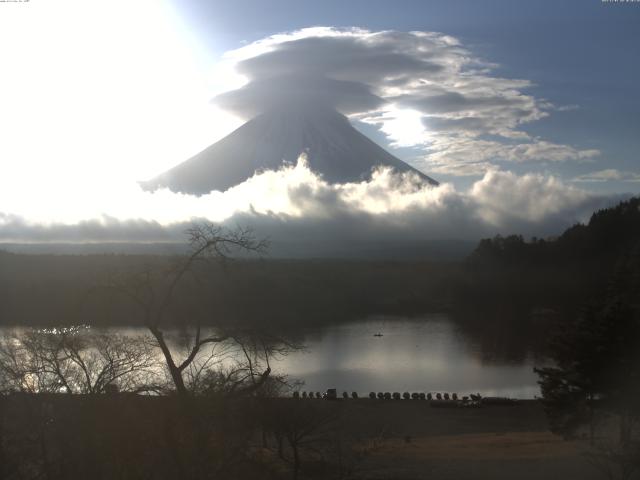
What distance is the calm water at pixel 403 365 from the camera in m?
19.7

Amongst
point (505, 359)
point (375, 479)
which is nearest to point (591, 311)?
point (375, 479)

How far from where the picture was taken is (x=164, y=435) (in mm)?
4559

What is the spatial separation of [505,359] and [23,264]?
1363 inches

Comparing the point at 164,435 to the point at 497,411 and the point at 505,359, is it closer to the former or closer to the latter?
the point at 497,411

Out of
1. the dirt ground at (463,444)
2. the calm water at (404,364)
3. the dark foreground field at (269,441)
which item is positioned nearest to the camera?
the dark foreground field at (269,441)

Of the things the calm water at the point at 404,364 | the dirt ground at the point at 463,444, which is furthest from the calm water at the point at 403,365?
the dirt ground at the point at 463,444

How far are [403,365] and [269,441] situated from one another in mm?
12323

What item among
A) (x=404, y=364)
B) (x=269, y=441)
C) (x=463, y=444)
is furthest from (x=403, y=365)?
(x=269, y=441)

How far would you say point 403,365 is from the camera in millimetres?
23375

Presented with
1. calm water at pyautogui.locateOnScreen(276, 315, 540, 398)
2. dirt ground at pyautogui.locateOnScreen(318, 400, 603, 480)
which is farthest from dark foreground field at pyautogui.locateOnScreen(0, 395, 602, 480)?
calm water at pyautogui.locateOnScreen(276, 315, 540, 398)

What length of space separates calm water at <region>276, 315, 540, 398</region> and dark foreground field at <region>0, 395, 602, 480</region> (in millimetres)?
3072

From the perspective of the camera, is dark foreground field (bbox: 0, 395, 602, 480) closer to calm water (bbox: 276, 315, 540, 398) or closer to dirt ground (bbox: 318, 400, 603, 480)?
dirt ground (bbox: 318, 400, 603, 480)

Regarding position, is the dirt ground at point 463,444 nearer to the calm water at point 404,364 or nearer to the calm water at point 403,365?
the calm water at point 404,364

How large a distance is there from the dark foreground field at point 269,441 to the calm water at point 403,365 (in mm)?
3072
